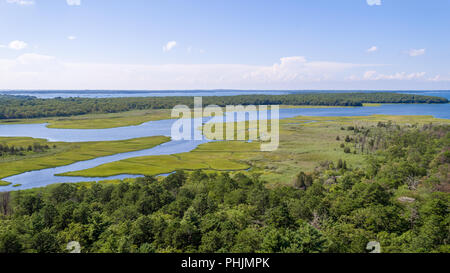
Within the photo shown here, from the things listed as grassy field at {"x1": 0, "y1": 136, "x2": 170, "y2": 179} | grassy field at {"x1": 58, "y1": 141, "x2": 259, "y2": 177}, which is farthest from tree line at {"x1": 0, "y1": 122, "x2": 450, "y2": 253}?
grassy field at {"x1": 0, "y1": 136, "x2": 170, "y2": 179}

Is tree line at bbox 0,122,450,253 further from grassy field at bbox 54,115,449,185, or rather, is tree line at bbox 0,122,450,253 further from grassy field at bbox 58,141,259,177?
grassy field at bbox 58,141,259,177

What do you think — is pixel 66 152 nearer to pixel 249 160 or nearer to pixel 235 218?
pixel 249 160

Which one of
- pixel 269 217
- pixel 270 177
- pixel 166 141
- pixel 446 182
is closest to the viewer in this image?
pixel 269 217

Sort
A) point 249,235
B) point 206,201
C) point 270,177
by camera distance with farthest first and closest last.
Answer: point 270,177, point 206,201, point 249,235

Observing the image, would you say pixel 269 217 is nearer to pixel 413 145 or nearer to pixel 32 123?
pixel 413 145

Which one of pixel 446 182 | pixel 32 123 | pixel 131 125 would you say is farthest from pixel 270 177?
pixel 32 123

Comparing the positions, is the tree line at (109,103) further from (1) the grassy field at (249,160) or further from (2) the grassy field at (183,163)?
(1) the grassy field at (249,160)

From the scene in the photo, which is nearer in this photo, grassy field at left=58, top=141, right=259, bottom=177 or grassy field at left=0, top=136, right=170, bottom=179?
grassy field at left=58, top=141, right=259, bottom=177

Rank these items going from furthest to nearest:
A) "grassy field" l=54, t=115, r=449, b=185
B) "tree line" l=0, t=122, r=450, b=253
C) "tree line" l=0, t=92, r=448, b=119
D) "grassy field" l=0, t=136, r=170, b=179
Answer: "tree line" l=0, t=92, r=448, b=119 < "grassy field" l=0, t=136, r=170, b=179 < "grassy field" l=54, t=115, r=449, b=185 < "tree line" l=0, t=122, r=450, b=253

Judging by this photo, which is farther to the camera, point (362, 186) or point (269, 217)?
point (362, 186)
